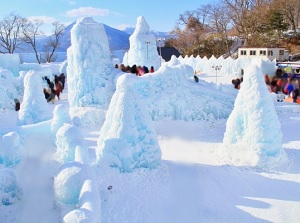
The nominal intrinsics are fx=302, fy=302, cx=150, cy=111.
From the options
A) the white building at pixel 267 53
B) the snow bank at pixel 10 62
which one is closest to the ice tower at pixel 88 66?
the snow bank at pixel 10 62

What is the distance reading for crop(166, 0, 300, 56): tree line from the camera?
4081cm

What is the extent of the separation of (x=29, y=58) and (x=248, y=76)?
47.5 m

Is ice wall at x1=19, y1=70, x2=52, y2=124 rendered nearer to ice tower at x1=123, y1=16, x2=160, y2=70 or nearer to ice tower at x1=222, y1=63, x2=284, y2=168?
ice tower at x1=222, y1=63, x2=284, y2=168

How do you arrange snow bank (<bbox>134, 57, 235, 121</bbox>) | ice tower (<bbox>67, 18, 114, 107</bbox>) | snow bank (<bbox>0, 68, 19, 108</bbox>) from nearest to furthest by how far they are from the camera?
snow bank (<bbox>134, 57, 235, 121</bbox>)
ice tower (<bbox>67, 18, 114, 107</bbox>)
snow bank (<bbox>0, 68, 19, 108</bbox>)

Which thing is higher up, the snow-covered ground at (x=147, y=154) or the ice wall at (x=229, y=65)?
the ice wall at (x=229, y=65)

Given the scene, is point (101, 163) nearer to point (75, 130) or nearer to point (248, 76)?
point (75, 130)

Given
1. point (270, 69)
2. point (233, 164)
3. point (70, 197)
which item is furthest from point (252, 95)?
point (270, 69)

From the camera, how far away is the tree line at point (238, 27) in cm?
4081

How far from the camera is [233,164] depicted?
33.6ft

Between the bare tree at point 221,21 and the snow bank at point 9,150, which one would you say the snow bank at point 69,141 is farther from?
the bare tree at point 221,21

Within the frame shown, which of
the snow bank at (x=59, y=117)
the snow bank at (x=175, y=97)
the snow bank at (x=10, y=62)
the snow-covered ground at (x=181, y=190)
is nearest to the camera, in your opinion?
the snow-covered ground at (x=181, y=190)

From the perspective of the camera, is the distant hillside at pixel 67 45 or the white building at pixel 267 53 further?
the distant hillside at pixel 67 45

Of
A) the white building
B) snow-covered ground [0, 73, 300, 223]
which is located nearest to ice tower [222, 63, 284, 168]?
snow-covered ground [0, 73, 300, 223]

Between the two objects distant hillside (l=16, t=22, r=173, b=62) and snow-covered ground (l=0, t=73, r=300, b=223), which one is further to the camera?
distant hillside (l=16, t=22, r=173, b=62)
